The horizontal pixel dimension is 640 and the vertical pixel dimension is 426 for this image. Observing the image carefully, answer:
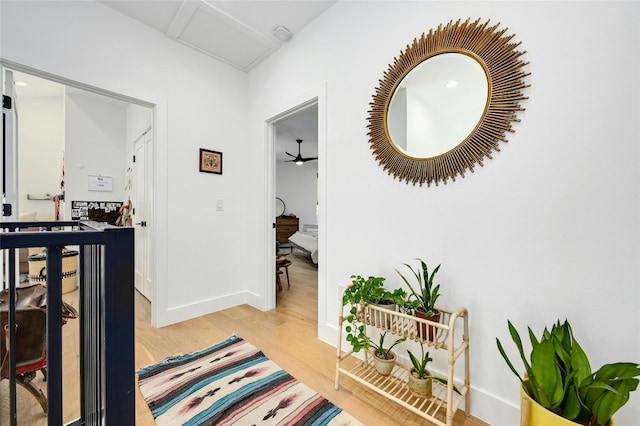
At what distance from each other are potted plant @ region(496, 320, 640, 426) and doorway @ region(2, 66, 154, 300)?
142 inches

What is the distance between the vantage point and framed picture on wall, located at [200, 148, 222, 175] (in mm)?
2576

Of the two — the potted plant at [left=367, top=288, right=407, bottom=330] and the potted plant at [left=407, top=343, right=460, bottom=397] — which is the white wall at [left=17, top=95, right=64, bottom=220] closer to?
the potted plant at [left=367, top=288, right=407, bottom=330]

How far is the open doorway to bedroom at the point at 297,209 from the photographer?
320 cm

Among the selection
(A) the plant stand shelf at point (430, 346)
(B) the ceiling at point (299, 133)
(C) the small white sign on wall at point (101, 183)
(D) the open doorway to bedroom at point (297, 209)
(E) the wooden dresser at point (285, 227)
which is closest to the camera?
(A) the plant stand shelf at point (430, 346)

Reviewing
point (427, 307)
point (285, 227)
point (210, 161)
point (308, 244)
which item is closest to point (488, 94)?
point (427, 307)

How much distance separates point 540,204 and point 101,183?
4.86 meters

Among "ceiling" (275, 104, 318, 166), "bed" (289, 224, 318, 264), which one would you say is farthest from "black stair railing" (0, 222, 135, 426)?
"bed" (289, 224, 318, 264)

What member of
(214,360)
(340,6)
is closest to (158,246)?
(214,360)

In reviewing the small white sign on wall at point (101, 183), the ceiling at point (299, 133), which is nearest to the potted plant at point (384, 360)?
the ceiling at point (299, 133)

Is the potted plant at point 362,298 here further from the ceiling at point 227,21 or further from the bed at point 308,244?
the bed at point 308,244

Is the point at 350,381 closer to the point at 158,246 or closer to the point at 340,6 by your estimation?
the point at 158,246

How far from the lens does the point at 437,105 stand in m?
1.50

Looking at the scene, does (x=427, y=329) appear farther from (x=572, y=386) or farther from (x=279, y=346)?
(x=279, y=346)

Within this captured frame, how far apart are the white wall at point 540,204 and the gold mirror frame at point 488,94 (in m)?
0.05
